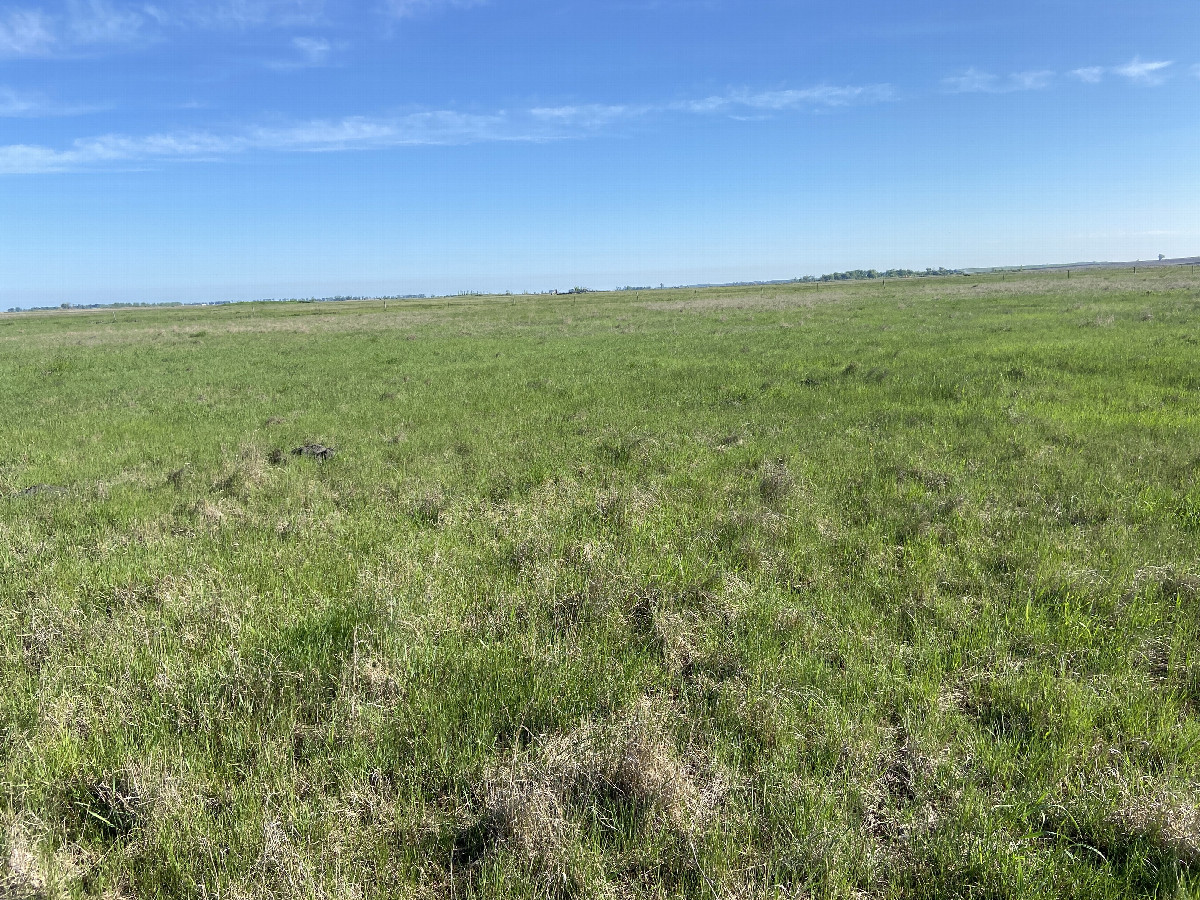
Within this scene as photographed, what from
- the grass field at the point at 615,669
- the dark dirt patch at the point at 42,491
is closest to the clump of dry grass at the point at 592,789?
the grass field at the point at 615,669

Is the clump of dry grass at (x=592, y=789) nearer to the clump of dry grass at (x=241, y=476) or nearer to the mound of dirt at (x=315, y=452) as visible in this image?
the clump of dry grass at (x=241, y=476)

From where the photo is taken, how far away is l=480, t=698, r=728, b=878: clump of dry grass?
9.04 feet

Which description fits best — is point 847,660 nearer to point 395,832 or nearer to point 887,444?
point 395,832

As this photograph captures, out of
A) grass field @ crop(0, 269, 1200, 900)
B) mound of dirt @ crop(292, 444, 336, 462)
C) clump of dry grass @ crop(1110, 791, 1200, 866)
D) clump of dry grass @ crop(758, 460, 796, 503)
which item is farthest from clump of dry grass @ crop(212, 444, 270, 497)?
clump of dry grass @ crop(1110, 791, 1200, 866)

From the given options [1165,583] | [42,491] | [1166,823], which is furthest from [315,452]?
[1165,583]

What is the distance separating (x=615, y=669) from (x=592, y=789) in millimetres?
1095

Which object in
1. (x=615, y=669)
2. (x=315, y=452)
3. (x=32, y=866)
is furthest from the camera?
(x=315, y=452)

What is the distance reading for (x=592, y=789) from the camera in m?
3.07

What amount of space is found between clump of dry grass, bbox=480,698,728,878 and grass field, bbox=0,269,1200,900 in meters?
0.02

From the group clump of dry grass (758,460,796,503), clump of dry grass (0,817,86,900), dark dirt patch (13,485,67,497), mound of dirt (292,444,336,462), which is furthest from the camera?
mound of dirt (292,444,336,462)

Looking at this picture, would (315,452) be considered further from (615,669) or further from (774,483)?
(615,669)

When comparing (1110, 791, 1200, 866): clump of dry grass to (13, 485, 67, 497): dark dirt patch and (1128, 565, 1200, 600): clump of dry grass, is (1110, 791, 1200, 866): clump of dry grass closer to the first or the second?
(1128, 565, 1200, 600): clump of dry grass

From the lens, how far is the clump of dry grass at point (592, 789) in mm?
2756

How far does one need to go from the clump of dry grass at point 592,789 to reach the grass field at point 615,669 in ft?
0.06
